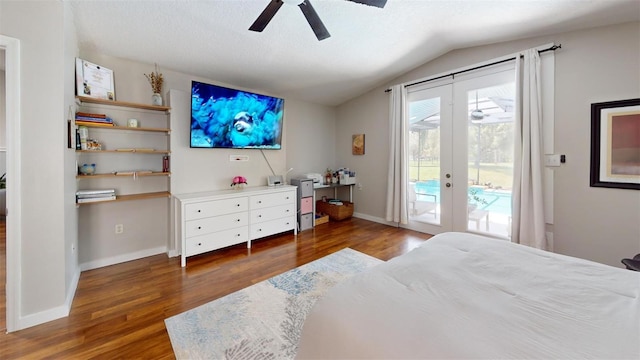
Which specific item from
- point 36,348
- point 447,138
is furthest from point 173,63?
point 447,138

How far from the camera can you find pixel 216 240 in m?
3.10

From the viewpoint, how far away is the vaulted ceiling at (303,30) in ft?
7.58

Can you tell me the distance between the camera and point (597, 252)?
8.79 ft

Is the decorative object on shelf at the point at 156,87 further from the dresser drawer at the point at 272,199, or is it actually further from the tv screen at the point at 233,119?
the dresser drawer at the point at 272,199

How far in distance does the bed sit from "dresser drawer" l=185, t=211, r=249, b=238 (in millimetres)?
2321

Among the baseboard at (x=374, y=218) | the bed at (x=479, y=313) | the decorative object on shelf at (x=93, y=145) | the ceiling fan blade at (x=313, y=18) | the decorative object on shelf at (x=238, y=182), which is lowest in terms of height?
the baseboard at (x=374, y=218)

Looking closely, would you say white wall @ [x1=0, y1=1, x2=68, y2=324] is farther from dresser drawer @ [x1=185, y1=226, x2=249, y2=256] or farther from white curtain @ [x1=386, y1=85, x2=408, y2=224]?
white curtain @ [x1=386, y1=85, x2=408, y2=224]

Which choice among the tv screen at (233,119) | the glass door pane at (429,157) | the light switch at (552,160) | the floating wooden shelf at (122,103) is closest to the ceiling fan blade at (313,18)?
the tv screen at (233,119)

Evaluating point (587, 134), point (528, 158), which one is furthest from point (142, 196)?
point (587, 134)

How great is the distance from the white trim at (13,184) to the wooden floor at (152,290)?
0.64 ft

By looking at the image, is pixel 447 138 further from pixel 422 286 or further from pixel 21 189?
pixel 21 189

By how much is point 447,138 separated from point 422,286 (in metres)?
3.18

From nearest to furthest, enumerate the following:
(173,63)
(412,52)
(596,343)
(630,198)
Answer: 1. (596,343)
2. (630,198)
3. (173,63)
4. (412,52)

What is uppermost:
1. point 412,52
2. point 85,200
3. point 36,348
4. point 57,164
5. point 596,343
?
point 412,52
